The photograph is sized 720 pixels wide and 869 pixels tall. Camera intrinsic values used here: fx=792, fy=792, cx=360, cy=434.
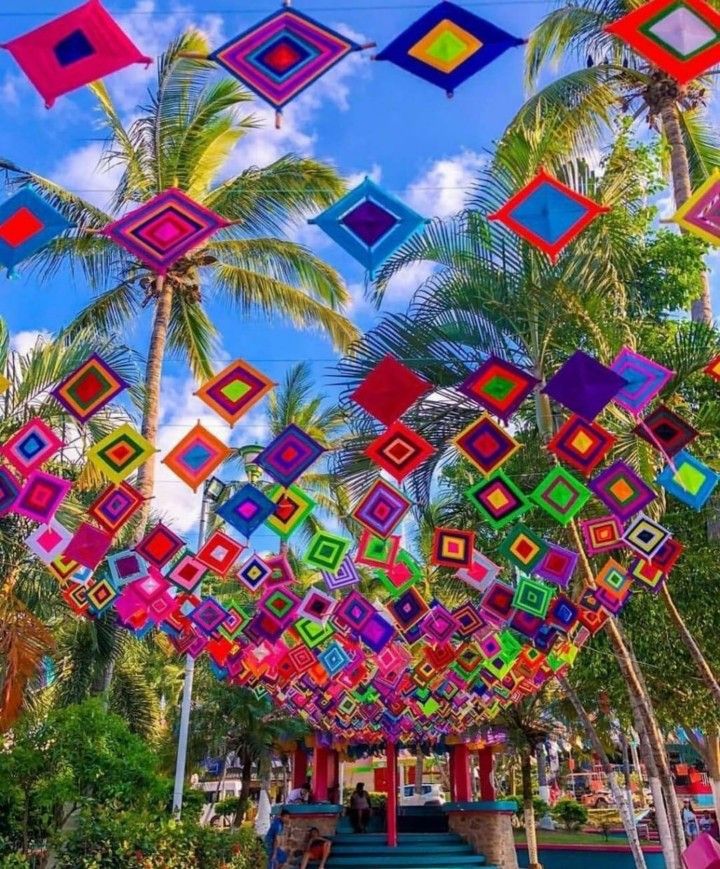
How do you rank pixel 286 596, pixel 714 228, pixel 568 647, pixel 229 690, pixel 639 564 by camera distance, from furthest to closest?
pixel 229 690 → pixel 568 647 → pixel 286 596 → pixel 639 564 → pixel 714 228

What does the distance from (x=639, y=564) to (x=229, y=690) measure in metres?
16.2

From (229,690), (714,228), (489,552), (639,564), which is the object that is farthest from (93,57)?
(229,690)

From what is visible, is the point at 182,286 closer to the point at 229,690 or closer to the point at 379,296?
the point at 379,296

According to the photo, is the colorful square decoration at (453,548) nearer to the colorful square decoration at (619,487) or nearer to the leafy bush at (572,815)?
the colorful square decoration at (619,487)

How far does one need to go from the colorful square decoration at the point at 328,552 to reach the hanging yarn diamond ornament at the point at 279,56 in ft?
19.3

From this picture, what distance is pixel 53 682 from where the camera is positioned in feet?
50.4

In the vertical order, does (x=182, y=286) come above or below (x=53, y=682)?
above

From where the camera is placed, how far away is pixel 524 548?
8977 millimetres

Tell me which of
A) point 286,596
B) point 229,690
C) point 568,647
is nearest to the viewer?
point 286,596

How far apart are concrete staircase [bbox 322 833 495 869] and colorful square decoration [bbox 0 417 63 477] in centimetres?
1255

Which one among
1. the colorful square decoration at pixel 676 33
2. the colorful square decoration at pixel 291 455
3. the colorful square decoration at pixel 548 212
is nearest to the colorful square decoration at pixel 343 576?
the colorful square decoration at pixel 291 455

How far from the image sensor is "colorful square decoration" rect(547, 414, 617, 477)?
23.9ft

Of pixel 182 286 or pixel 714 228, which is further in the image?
pixel 182 286

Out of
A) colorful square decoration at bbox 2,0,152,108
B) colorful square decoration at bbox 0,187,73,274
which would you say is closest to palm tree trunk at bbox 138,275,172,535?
colorful square decoration at bbox 0,187,73,274
